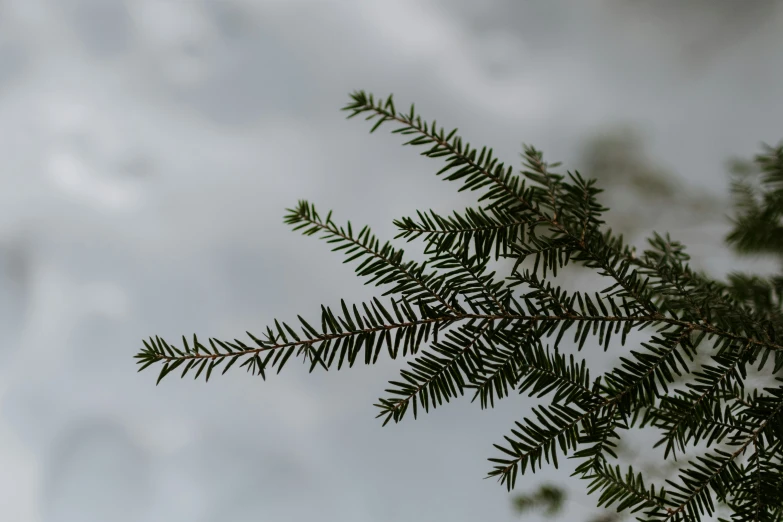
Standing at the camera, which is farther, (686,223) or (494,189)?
(686,223)

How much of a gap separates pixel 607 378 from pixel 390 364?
1.03 m

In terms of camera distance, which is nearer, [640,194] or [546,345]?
[546,345]

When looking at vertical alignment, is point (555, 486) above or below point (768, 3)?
below

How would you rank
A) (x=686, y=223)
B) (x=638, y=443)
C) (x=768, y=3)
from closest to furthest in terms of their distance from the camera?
(x=638, y=443), (x=686, y=223), (x=768, y=3)

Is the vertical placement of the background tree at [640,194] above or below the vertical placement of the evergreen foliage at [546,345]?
above

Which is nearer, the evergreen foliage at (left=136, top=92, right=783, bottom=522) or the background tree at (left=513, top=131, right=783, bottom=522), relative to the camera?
the evergreen foliage at (left=136, top=92, right=783, bottom=522)

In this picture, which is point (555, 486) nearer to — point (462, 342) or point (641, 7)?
point (462, 342)

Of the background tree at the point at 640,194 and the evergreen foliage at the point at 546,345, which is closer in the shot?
the evergreen foliage at the point at 546,345

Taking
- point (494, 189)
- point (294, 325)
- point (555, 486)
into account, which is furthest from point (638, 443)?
point (494, 189)

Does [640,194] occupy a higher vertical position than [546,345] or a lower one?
higher

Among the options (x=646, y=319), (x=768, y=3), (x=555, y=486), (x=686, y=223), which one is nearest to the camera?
(x=646, y=319)

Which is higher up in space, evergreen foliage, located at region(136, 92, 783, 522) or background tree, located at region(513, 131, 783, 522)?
background tree, located at region(513, 131, 783, 522)

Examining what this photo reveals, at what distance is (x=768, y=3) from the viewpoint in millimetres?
1193

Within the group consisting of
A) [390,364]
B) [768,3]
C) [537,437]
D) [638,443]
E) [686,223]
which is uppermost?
[768,3]
